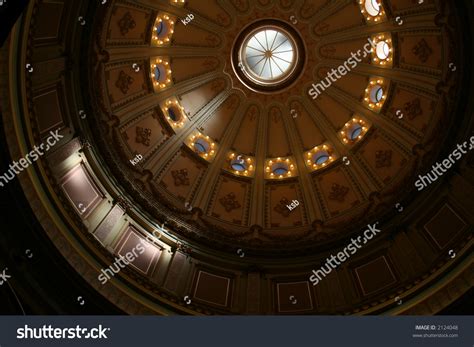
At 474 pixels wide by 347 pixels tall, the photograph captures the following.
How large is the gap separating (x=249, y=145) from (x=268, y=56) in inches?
212

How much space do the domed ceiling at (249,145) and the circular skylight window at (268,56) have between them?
0.27 ft

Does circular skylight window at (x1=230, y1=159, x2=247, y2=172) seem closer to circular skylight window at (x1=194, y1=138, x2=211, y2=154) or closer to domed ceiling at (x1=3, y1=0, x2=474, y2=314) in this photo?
domed ceiling at (x1=3, y1=0, x2=474, y2=314)

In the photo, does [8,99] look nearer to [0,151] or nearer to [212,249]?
[0,151]

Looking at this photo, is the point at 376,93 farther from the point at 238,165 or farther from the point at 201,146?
the point at 201,146

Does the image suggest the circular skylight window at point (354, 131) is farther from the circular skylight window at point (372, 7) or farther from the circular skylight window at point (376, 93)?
the circular skylight window at point (372, 7)

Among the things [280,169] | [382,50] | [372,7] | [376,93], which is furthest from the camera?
[280,169]

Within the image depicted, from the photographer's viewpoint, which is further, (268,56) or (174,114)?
(268,56)

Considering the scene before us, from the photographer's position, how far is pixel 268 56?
2870cm

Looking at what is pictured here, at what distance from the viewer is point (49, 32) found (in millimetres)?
17578

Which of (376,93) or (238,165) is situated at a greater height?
(376,93)

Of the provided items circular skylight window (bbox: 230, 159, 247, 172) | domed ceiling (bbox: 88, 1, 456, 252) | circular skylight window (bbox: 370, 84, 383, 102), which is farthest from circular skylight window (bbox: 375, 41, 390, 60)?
circular skylight window (bbox: 230, 159, 247, 172)

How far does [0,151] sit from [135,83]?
10.7 metres

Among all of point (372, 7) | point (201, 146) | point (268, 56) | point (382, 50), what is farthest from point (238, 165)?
point (372, 7)

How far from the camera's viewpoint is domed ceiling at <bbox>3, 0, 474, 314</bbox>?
17766 millimetres
